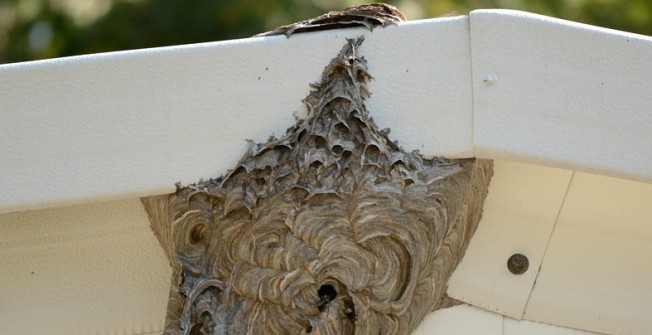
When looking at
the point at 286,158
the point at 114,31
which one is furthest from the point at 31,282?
the point at 114,31

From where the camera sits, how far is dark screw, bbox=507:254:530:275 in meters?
3.39

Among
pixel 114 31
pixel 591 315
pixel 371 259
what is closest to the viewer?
pixel 371 259

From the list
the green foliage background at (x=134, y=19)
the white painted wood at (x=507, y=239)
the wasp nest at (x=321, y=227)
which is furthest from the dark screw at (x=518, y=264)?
the green foliage background at (x=134, y=19)

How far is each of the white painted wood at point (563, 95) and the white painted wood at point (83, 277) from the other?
1.00m

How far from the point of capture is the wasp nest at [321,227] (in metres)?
3.09

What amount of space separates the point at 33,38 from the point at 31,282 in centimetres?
567

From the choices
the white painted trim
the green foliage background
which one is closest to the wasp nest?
the white painted trim

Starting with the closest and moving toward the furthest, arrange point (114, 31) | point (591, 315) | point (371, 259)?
1. point (371, 259)
2. point (591, 315)
3. point (114, 31)

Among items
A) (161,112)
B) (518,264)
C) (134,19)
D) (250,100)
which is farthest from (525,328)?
(134,19)

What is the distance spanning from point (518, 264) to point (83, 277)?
46.8 inches

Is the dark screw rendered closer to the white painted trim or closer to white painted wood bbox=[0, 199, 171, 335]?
the white painted trim

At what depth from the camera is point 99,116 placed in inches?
125

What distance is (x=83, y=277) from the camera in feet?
11.4

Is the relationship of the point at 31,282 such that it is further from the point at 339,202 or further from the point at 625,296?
the point at 625,296
